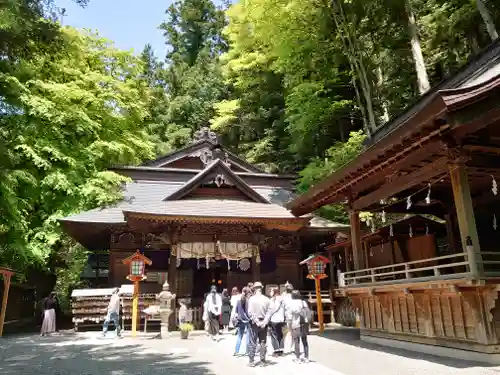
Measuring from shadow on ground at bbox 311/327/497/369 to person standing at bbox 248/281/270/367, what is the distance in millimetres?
3089

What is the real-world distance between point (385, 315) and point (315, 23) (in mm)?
16831

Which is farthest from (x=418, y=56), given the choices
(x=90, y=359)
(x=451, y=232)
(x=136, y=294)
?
(x=90, y=359)

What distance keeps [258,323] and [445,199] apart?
7813 millimetres

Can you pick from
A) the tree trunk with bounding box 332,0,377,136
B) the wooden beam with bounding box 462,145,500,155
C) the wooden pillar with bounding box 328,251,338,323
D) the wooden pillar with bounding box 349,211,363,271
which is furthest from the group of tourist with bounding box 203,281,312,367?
the tree trunk with bounding box 332,0,377,136

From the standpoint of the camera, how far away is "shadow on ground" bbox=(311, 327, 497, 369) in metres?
7.34

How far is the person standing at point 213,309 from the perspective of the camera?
39.5 feet

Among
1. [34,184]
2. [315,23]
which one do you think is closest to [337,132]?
[315,23]

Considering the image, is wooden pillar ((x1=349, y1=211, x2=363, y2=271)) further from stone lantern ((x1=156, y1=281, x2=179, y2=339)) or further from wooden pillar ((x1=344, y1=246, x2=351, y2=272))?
stone lantern ((x1=156, y1=281, x2=179, y2=339))

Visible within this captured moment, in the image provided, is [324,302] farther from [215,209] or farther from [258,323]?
[258,323]

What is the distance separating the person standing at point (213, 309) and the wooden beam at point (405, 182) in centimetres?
505

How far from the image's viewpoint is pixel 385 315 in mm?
10516

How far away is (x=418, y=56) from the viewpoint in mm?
18250

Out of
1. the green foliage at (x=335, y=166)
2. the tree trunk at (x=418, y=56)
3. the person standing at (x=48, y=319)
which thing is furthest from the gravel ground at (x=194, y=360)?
the tree trunk at (x=418, y=56)

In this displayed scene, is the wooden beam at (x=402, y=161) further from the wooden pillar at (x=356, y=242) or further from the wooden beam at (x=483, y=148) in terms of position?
the wooden pillar at (x=356, y=242)
